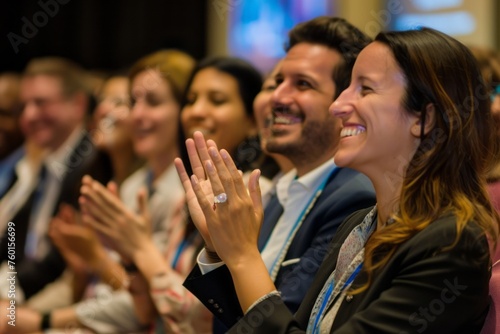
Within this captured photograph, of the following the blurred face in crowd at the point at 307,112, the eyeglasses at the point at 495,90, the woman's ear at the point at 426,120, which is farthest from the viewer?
the eyeglasses at the point at 495,90

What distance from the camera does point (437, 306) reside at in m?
1.33

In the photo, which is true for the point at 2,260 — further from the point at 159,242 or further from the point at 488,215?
the point at 488,215

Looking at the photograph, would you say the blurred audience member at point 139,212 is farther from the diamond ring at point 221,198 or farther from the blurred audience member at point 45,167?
the diamond ring at point 221,198

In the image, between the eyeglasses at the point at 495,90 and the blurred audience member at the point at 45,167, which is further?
the blurred audience member at the point at 45,167

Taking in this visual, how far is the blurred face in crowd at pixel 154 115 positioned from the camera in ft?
10.5

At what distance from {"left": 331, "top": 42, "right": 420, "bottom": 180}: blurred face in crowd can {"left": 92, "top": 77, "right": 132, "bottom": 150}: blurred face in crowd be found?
7.38ft

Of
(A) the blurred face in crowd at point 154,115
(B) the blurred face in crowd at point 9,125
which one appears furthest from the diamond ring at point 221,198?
(B) the blurred face in crowd at point 9,125

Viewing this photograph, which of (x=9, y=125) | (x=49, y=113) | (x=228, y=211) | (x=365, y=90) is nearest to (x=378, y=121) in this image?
(x=365, y=90)

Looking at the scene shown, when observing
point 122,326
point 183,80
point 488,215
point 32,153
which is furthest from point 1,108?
point 488,215

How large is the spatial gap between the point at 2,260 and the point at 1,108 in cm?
105

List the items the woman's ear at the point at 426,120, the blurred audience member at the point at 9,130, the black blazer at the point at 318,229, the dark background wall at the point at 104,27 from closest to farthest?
1. the woman's ear at the point at 426,120
2. the black blazer at the point at 318,229
3. the blurred audience member at the point at 9,130
4. the dark background wall at the point at 104,27

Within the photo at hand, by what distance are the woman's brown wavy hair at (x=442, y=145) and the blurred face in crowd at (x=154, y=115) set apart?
176cm

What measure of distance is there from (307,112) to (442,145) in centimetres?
72

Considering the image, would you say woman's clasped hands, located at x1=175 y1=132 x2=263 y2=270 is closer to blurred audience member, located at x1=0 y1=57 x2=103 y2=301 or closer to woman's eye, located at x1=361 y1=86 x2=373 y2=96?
woman's eye, located at x1=361 y1=86 x2=373 y2=96
